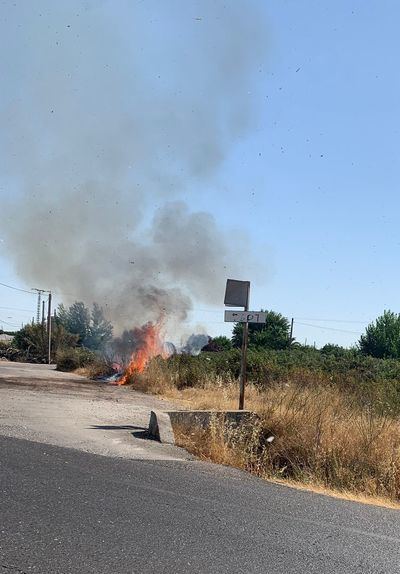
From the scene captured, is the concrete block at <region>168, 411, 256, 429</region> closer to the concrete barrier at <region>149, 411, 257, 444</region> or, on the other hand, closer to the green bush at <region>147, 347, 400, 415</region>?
the concrete barrier at <region>149, 411, 257, 444</region>

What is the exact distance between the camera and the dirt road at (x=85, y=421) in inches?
301

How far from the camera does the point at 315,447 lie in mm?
7930

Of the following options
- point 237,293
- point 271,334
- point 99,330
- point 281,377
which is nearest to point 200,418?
point 237,293

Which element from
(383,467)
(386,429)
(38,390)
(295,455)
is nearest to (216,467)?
(295,455)

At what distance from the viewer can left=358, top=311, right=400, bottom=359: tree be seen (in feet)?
242

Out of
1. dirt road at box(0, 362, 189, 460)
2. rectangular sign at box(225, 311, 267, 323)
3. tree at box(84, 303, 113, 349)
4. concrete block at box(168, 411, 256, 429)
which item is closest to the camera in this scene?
dirt road at box(0, 362, 189, 460)

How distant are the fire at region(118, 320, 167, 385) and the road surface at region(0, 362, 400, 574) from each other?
52.3ft

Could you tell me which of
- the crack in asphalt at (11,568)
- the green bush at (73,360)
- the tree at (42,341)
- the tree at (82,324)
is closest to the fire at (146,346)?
the green bush at (73,360)

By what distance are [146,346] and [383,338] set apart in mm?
54653

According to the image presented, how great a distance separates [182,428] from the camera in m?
9.05

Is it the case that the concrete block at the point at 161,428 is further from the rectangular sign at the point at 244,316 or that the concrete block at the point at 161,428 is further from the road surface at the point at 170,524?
the rectangular sign at the point at 244,316

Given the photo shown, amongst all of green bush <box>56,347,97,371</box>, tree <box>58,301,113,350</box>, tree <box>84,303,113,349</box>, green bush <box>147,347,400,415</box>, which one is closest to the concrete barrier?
green bush <box>147,347,400,415</box>

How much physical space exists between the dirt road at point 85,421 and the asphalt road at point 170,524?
1128 mm

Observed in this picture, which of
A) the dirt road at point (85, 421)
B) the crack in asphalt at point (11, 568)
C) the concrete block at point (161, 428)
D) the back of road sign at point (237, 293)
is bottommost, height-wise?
the dirt road at point (85, 421)
